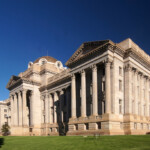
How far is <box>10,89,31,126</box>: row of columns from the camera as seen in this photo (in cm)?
5431

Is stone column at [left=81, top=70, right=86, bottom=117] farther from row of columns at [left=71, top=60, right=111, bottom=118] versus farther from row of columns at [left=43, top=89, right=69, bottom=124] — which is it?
row of columns at [left=43, top=89, right=69, bottom=124]

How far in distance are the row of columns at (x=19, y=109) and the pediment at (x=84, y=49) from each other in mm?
22018

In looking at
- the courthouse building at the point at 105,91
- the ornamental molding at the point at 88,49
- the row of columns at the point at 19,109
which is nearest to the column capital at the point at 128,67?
the courthouse building at the point at 105,91

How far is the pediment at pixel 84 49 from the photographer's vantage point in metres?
35.4

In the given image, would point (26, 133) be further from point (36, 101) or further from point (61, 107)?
point (61, 107)

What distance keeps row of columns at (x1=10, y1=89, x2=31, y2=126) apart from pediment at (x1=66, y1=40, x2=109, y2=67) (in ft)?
72.2

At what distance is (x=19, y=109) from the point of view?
186 ft

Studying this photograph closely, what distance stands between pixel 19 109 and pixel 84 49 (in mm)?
31285

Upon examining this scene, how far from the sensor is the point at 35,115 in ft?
183

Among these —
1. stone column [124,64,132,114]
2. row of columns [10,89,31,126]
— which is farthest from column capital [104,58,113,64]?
row of columns [10,89,31,126]

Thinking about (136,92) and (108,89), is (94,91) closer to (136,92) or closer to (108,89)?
(108,89)

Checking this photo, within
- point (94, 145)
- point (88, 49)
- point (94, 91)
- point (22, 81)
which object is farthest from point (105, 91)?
point (22, 81)

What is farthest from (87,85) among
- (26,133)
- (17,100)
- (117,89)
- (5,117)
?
(5,117)

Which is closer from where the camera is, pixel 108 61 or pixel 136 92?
pixel 108 61
